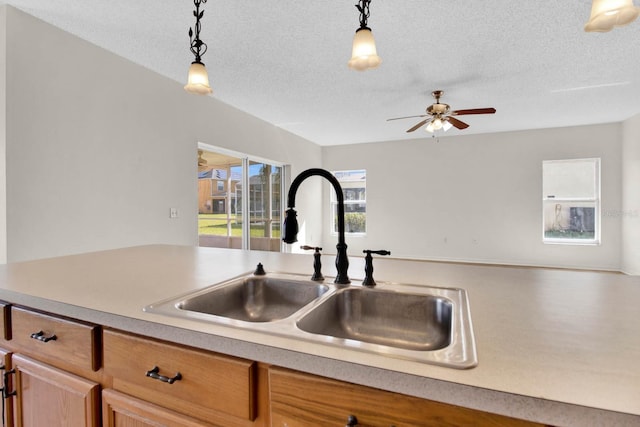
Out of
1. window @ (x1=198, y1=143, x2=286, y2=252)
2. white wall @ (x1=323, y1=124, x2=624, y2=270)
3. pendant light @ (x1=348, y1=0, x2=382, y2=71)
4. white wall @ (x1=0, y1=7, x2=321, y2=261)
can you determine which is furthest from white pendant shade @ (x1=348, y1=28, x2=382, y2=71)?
white wall @ (x1=323, y1=124, x2=624, y2=270)

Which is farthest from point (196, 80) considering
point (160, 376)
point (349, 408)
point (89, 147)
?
point (89, 147)

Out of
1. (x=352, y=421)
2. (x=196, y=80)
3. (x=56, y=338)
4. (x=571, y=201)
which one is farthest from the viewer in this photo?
(x=571, y=201)

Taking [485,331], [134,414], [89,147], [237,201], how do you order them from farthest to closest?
[237,201] < [89,147] < [134,414] < [485,331]

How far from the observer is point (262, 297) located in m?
1.19

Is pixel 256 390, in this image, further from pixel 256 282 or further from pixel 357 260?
pixel 357 260

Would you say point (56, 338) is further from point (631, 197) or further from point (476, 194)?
point (631, 197)

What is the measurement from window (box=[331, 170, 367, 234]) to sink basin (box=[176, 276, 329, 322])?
233 inches

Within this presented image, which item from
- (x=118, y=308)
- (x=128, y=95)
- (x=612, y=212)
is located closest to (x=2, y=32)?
(x=128, y=95)

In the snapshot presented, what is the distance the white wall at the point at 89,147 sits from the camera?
7.26ft

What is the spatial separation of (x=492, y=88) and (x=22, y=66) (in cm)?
449

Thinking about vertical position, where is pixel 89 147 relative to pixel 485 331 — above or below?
above

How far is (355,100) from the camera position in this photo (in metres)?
4.06

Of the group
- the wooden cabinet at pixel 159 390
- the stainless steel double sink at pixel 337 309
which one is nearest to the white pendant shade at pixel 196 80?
the stainless steel double sink at pixel 337 309

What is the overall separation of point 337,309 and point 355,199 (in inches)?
245
